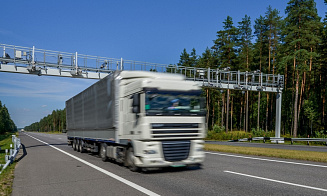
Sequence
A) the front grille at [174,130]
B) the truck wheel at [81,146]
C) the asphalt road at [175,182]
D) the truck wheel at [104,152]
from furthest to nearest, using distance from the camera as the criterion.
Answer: the truck wheel at [81,146] < the truck wheel at [104,152] < the front grille at [174,130] < the asphalt road at [175,182]

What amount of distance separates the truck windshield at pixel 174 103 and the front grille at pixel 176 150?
900 mm

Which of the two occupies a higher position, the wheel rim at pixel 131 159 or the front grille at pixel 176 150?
the front grille at pixel 176 150

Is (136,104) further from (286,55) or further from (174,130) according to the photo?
(286,55)

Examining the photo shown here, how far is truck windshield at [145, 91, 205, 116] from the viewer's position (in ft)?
28.8

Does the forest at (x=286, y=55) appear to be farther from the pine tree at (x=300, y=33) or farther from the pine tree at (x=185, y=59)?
the pine tree at (x=185, y=59)

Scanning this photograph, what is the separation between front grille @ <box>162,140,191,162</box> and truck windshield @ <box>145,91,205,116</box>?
35.4 inches

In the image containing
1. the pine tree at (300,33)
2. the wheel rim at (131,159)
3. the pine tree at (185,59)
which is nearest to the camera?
the wheel rim at (131,159)

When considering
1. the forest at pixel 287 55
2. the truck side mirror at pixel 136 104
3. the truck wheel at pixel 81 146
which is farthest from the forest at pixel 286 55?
the truck side mirror at pixel 136 104

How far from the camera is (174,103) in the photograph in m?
9.05

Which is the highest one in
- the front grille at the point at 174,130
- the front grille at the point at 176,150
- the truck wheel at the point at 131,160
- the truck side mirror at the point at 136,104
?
the truck side mirror at the point at 136,104

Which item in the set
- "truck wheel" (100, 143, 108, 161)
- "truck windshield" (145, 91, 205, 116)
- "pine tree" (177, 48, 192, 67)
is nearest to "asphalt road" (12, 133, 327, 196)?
"truck windshield" (145, 91, 205, 116)

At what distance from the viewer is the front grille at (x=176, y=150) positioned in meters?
8.81

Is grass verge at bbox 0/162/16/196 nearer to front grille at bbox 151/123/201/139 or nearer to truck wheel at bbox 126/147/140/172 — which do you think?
truck wheel at bbox 126/147/140/172

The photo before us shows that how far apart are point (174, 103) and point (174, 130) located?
85cm
